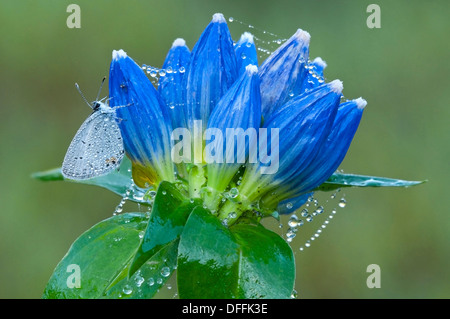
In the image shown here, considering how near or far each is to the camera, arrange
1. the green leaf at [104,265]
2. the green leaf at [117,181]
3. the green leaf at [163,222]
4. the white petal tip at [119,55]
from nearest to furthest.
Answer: the green leaf at [163,222], the green leaf at [104,265], the white petal tip at [119,55], the green leaf at [117,181]

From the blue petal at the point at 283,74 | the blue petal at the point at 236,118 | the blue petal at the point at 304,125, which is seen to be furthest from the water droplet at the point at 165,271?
the blue petal at the point at 283,74

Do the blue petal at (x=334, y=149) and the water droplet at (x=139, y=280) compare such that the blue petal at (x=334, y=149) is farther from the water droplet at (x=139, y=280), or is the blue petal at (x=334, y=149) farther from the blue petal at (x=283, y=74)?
the water droplet at (x=139, y=280)

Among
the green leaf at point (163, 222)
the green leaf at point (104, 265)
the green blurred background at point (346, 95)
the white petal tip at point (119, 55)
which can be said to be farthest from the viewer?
the green blurred background at point (346, 95)

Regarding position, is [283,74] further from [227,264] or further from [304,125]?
[227,264]

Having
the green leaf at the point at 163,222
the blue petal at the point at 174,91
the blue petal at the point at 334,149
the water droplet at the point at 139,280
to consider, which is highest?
the blue petal at the point at 174,91

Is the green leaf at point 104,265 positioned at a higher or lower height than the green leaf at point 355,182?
lower

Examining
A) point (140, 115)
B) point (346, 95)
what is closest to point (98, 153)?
point (140, 115)

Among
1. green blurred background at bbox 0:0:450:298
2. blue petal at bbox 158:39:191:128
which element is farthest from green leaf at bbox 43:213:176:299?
green blurred background at bbox 0:0:450:298
